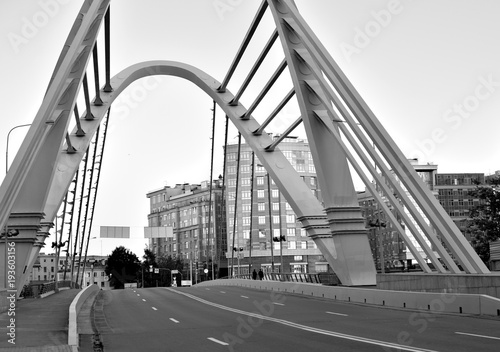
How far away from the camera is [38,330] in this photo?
17.9m

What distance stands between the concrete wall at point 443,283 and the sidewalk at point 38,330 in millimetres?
12346

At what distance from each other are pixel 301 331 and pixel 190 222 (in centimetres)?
14078

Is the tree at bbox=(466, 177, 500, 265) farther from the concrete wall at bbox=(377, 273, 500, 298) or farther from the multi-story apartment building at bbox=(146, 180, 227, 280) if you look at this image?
Result: the multi-story apartment building at bbox=(146, 180, 227, 280)

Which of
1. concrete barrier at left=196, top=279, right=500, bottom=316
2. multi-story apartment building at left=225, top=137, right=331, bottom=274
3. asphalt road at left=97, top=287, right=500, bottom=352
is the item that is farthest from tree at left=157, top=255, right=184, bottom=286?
asphalt road at left=97, top=287, right=500, bottom=352

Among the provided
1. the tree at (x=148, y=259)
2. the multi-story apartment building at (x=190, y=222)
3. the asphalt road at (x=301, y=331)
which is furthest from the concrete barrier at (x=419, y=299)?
the multi-story apartment building at (x=190, y=222)

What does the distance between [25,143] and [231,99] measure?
25.2 meters

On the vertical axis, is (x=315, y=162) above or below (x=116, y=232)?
above

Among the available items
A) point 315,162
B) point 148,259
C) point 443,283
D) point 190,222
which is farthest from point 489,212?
point 190,222

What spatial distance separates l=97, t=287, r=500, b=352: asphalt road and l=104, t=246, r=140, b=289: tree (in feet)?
358

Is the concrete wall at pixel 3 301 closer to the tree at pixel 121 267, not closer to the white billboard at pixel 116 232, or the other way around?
the white billboard at pixel 116 232

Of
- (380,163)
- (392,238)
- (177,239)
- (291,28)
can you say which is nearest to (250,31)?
(291,28)

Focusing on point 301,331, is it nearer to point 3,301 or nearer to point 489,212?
point 3,301

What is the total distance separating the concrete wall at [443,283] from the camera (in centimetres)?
2048

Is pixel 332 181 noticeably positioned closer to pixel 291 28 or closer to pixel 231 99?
pixel 291 28
